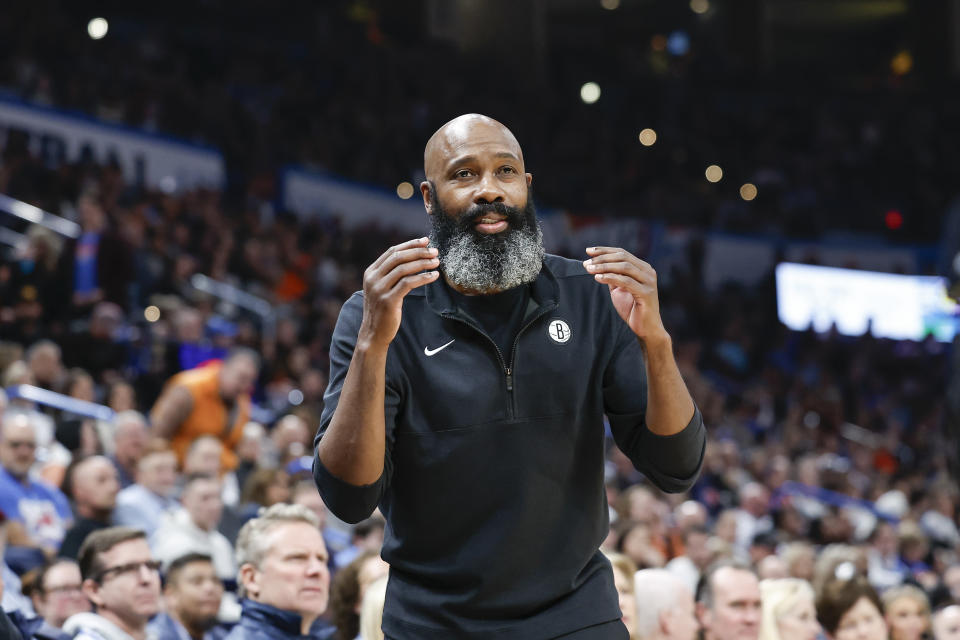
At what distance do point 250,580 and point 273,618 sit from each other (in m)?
0.13

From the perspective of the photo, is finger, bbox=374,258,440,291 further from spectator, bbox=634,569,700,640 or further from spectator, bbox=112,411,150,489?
spectator, bbox=112,411,150,489

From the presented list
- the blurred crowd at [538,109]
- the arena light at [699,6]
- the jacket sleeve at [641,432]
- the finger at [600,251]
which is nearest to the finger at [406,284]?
the finger at [600,251]

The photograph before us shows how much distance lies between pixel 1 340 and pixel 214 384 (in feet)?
6.84

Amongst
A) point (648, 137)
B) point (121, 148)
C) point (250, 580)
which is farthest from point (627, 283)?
point (648, 137)

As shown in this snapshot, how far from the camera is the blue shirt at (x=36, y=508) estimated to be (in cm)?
514

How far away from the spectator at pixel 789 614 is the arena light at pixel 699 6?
A: 827 inches

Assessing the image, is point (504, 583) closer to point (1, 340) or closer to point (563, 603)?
point (563, 603)

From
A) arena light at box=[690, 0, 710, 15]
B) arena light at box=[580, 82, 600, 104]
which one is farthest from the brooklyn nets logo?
arena light at box=[690, 0, 710, 15]

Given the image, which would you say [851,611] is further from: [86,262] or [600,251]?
[86,262]

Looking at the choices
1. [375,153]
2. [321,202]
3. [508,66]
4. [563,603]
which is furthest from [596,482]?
[508,66]

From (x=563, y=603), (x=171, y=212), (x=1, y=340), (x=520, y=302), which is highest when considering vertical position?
(x=171, y=212)

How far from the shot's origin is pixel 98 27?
15352mm

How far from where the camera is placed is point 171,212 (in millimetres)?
10562

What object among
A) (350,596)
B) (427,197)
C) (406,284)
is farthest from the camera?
(350,596)
